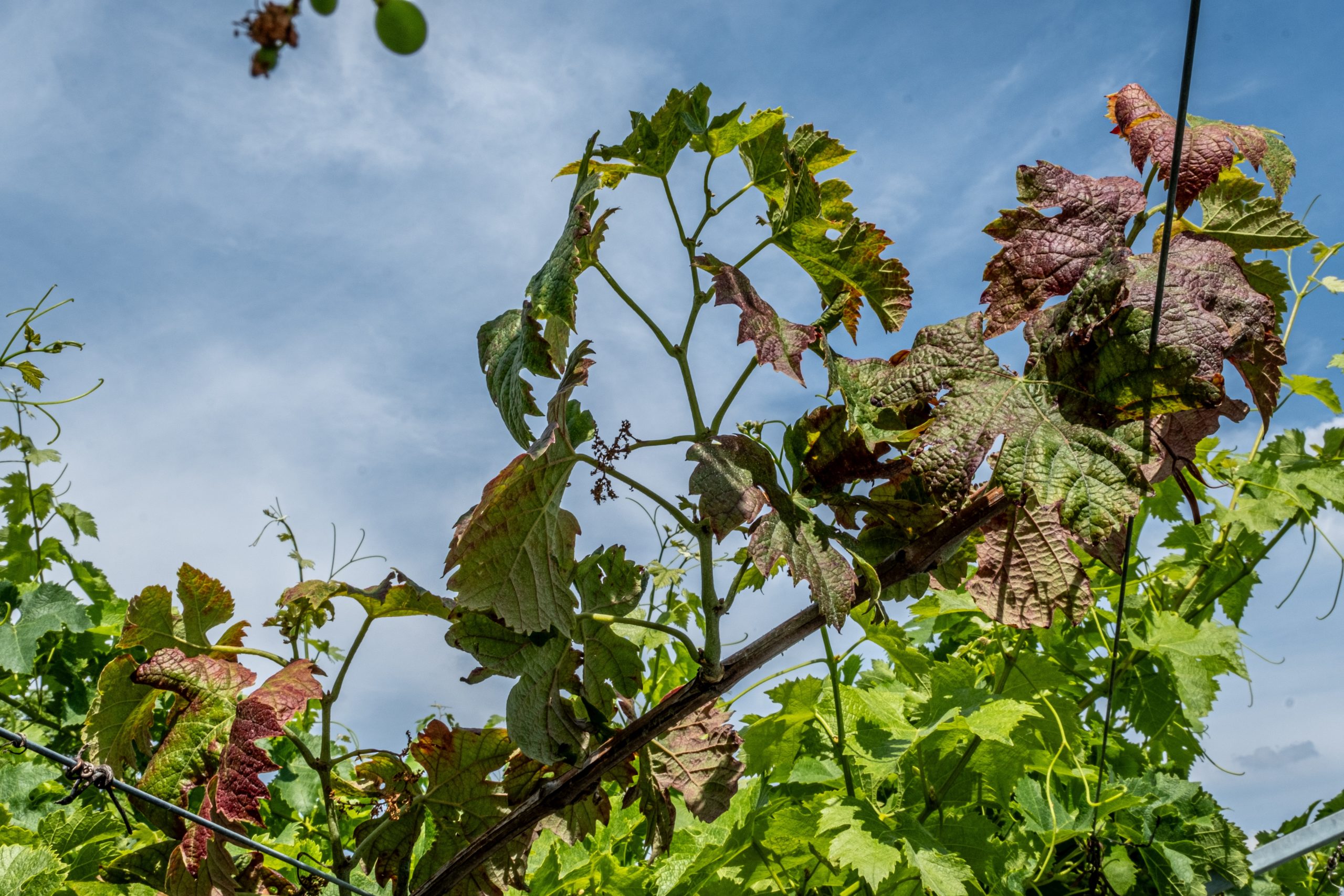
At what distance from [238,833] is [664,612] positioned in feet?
3.36

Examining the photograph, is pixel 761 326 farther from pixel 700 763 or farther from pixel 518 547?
pixel 700 763

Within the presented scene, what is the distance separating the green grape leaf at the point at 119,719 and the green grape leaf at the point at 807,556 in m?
0.87

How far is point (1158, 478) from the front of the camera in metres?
1.05

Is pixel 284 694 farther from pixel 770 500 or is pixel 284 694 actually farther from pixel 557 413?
pixel 770 500

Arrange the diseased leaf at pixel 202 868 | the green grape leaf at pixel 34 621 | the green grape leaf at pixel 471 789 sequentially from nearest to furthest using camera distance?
1. the diseased leaf at pixel 202 868
2. the green grape leaf at pixel 471 789
3. the green grape leaf at pixel 34 621

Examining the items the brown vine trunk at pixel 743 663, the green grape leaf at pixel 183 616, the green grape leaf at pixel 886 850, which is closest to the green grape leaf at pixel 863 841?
the green grape leaf at pixel 886 850

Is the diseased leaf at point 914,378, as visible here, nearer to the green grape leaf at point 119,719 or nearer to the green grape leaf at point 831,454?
the green grape leaf at point 831,454

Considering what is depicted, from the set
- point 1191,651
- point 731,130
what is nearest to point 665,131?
point 731,130

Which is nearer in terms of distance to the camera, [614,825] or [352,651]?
[352,651]

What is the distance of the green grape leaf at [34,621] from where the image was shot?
2.01 metres

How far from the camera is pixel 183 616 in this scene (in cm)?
133

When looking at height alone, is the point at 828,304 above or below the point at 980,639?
above

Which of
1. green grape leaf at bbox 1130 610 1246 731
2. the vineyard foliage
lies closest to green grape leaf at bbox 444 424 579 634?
the vineyard foliage

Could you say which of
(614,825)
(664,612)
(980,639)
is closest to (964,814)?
(980,639)
